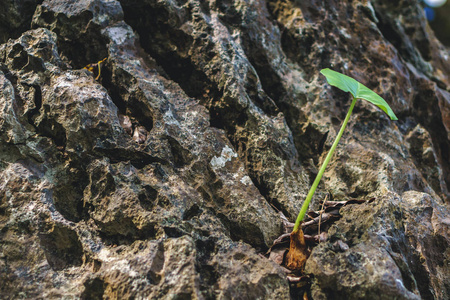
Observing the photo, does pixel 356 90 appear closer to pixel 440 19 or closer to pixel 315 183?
pixel 315 183

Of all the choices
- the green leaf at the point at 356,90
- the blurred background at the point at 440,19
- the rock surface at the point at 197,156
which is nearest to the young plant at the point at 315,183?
the green leaf at the point at 356,90

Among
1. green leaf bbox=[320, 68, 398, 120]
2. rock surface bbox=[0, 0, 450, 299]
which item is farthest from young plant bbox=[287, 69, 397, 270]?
rock surface bbox=[0, 0, 450, 299]

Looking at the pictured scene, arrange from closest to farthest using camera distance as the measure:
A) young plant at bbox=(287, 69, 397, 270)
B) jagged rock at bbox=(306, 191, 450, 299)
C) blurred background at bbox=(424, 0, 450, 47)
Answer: jagged rock at bbox=(306, 191, 450, 299)
young plant at bbox=(287, 69, 397, 270)
blurred background at bbox=(424, 0, 450, 47)

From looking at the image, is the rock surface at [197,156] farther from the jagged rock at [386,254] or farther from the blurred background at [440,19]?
the blurred background at [440,19]

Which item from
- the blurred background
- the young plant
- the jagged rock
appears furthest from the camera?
the blurred background

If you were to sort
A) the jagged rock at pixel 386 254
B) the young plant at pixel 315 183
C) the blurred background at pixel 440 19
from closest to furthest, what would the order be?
the jagged rock at pixel 386 254 → the young plant at pixel 315 183 → the blurred background at pixel 440 19

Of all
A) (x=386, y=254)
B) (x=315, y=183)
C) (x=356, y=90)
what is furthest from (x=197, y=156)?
(x=386, y=254)

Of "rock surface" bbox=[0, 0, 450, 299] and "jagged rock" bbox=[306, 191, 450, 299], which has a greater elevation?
"rock surface" bbox=[0, 0, 450, 299]

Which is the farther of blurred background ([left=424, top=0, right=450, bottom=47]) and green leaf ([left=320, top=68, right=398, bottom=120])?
blurred background ([left=424, top=0, right=450, bottom=47])

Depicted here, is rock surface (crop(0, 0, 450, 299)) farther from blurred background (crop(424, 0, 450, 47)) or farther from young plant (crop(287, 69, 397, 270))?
blurred background (crop(424, 0, 450, 47))
